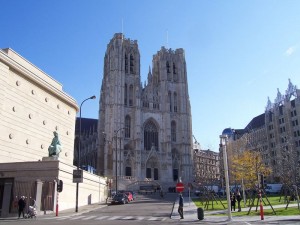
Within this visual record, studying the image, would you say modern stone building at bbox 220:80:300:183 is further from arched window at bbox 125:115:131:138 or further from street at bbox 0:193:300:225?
street at bbox 0:193:300:225

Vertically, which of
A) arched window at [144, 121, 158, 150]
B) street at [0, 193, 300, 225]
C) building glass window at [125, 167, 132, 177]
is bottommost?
→ street at [0, 193, 300, 225]

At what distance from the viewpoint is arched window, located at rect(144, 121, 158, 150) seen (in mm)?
85562

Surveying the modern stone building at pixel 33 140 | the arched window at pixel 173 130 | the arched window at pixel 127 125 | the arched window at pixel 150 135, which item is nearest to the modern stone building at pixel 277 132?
the arched window at pixel 173 130

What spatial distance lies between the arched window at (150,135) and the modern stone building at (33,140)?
1421 inches

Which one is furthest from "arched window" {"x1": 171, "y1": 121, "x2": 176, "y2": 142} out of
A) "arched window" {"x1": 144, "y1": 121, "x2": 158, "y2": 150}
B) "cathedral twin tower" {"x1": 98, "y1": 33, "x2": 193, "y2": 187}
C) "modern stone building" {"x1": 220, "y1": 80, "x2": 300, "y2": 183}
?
"modern stone building" {"x1": 220, "y1": 80, "x2": 300, "y2": 183}

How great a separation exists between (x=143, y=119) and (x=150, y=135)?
457 centimetres

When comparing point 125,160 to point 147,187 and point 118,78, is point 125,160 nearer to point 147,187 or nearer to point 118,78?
point 147,187

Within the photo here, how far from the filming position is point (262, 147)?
93.9m

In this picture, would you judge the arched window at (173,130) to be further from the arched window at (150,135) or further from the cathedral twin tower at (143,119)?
the arched window at (150,135)

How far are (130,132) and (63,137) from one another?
1440 inches

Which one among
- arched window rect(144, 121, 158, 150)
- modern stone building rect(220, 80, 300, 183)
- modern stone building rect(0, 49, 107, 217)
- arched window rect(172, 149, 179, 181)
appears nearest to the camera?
modern stone building rect(0, 49, 107, 217)

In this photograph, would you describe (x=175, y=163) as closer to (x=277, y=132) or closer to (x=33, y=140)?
(x=277, y=132)

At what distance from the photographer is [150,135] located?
86875mm

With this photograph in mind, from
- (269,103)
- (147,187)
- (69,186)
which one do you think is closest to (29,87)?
(69,186)
